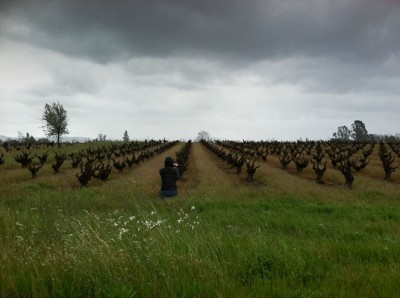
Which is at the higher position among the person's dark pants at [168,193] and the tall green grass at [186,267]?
the tall green grass at [186,267]

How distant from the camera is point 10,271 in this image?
4.27 m

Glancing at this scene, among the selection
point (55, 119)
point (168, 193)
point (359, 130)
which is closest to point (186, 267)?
point (168, 193)

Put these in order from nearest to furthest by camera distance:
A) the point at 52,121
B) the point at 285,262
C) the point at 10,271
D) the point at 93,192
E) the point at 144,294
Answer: the point at 144,294
the point at 10,271
the point at 285,262
the point at 93,192
the point at 52,121

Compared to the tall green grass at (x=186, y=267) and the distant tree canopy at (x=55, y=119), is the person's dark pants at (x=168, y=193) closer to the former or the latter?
the tall green grass at (x=186, y=267)

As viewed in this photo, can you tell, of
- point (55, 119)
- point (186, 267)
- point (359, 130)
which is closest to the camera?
point (186, 267)

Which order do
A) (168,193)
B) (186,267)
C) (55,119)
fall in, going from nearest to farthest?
1. (186,267)
2. (168,193)
3. (55,119)

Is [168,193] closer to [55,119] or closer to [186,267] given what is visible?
[186,267]

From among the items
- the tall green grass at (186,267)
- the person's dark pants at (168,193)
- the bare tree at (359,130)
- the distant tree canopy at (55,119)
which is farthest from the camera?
the bare tree at (359,130)

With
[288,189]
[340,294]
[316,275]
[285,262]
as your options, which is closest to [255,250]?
[285,262]

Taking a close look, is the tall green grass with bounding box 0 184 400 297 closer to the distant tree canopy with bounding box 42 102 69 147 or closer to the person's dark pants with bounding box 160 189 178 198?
the person's dark pants with bounding box 160 189 178 198

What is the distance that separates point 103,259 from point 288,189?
43.5ft

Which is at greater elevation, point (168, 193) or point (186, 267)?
point (186, 267)

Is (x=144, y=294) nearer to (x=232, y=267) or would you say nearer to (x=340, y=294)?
(x=232, y=267)

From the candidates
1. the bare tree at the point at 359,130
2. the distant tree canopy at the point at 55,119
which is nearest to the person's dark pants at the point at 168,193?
the distant tree canopy at the point at 55,119
